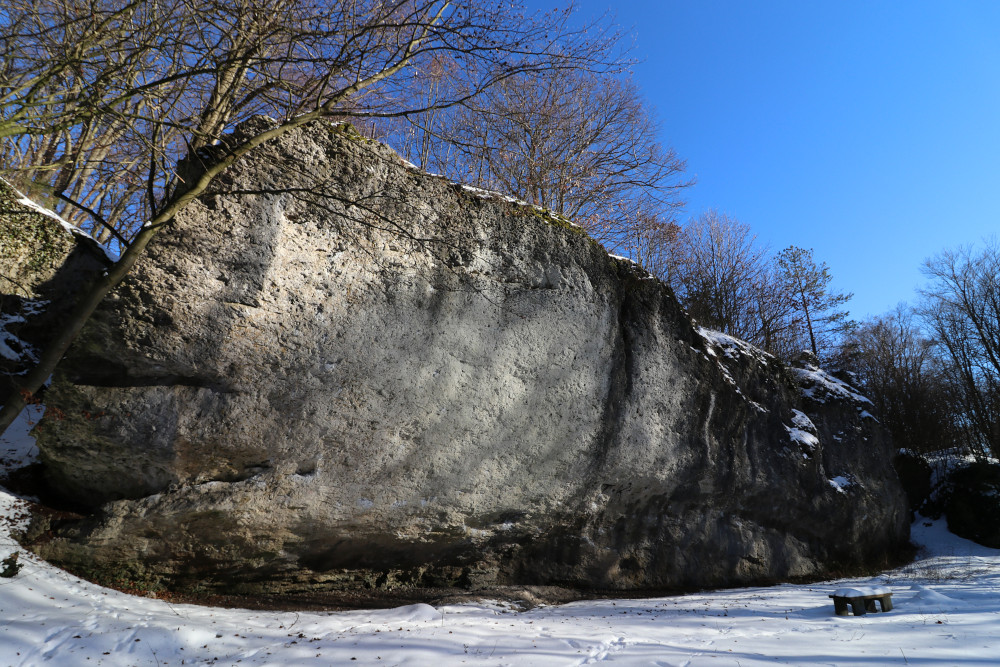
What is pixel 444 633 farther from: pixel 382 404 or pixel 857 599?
pixel 857 599

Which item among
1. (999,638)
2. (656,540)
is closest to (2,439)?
(656,540)

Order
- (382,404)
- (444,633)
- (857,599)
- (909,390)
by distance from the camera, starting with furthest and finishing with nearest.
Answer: (909,390), (382,404), (857,599), (444,633)

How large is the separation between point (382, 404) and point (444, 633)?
8.90ft

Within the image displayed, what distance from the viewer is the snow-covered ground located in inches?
176

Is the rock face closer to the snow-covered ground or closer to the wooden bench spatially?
the snow-covered ground

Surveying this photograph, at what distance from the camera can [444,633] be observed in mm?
5508

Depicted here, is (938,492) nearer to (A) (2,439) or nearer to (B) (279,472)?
(B) (279,472)

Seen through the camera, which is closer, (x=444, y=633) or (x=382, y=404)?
(x=444, y=633)

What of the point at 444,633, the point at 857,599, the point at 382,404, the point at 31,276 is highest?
the point at 31,276

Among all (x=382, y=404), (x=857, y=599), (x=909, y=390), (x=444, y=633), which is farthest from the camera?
(x=909, y=390)

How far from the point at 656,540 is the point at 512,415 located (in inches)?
154

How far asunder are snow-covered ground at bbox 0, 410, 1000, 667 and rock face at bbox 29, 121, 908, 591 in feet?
3.30

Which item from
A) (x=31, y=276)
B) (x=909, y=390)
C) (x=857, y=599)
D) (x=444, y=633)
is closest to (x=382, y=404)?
(x=444, y=633)

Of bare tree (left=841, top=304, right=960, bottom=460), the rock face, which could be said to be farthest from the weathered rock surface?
bare tree (left=841, top=304, right=960, bottom=460)
